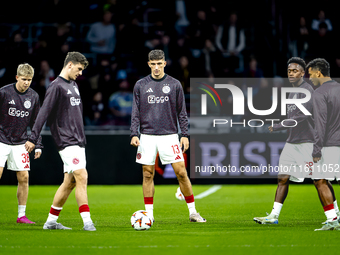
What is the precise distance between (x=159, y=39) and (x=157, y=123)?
859 cm

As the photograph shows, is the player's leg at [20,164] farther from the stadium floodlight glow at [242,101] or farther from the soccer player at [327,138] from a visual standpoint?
A: the stadium floodlight glow at [242,101]

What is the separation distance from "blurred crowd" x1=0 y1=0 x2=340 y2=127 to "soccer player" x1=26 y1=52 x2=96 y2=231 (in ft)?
25.3

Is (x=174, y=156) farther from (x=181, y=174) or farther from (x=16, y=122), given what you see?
(x=16, y=122)

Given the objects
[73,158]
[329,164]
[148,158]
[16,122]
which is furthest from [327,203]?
[16,122]

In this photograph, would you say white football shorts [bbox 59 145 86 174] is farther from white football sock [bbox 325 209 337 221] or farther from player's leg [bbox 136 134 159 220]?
white football sock [bbox 325 209 337 221]

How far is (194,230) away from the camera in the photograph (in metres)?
6.23

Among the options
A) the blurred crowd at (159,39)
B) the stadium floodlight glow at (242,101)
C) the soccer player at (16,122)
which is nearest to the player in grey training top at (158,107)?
the soccer player at (16,122)

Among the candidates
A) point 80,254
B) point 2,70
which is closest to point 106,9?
point 2,70

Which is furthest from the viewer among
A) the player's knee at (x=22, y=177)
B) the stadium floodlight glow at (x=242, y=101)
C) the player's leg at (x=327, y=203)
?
the stadium floodlight glow at (x=242, y=101)

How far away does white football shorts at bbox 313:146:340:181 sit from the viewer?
6.21 meters

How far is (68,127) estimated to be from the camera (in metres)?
6.10

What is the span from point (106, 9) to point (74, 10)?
965 mm

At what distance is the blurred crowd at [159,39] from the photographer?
1446cm

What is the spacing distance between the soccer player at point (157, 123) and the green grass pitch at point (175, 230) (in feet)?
2.17
